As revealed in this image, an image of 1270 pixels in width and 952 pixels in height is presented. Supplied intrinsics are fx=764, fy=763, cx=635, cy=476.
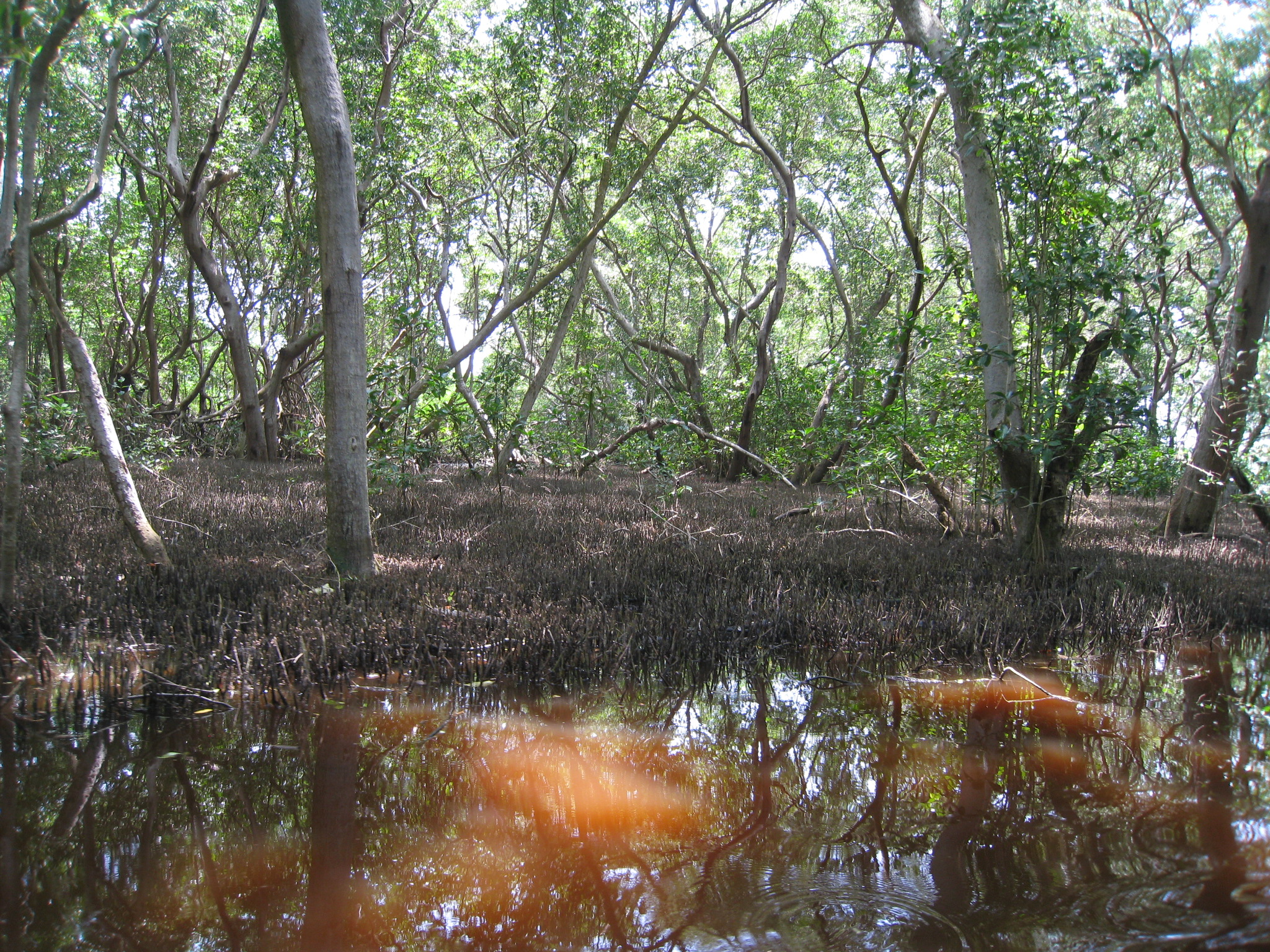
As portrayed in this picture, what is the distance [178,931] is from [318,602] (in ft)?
7.30

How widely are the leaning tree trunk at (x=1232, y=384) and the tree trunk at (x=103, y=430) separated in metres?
8.54

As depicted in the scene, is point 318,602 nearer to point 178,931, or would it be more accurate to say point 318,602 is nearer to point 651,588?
point 651,588

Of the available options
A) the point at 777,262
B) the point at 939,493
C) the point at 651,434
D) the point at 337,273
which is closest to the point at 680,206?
the point at 777,262

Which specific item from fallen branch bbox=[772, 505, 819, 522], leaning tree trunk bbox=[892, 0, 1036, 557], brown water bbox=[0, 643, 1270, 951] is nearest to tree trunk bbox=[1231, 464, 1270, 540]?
leaning tree trunk bbox=[892, 0, 1036, 557]

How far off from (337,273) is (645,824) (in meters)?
3.40

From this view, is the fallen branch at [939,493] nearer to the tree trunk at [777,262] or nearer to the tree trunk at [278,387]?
the tree trunk at [777,262]

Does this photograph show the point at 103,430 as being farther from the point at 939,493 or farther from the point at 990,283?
the point at 939,493

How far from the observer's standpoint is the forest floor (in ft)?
11.6

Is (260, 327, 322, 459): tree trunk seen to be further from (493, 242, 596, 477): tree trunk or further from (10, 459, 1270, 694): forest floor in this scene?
(10, 459, 1270, 694): forest floor

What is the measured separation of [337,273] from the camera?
13.9 feet

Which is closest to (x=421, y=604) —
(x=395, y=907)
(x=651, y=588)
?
(x=651, y=588)

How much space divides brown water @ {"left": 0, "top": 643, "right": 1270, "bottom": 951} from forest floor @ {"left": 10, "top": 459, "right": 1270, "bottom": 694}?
350mm

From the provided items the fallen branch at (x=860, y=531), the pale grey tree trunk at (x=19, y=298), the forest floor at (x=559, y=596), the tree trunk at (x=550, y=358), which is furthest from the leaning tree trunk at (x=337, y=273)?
the tree trunk at (x=550, y=358)

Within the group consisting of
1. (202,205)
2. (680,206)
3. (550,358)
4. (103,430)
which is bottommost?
(103,430)
